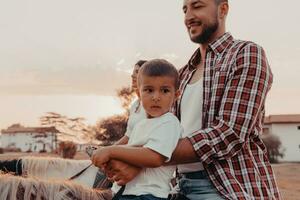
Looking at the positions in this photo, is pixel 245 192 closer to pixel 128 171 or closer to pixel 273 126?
pixel 128 171

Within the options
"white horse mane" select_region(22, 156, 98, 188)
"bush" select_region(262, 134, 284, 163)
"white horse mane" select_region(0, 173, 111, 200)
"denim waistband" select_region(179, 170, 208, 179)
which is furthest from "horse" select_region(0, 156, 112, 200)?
"bush" select_region(262, 134, 284, 163)

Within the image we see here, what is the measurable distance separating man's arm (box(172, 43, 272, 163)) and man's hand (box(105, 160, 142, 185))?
253mm

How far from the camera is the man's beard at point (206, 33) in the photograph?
11.6 ft

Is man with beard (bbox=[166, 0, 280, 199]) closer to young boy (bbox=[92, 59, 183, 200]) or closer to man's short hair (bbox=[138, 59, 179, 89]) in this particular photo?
young boy (bbox=[92, 59, 183, 200])

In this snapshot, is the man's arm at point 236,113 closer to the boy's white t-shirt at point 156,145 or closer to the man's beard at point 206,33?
the boy's white t-shirt at point 156,145

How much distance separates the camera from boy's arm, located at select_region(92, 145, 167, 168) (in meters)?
2.77

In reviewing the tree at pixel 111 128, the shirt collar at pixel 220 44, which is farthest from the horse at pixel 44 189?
the tree at pixel 111 128

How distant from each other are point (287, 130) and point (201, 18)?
62.4m

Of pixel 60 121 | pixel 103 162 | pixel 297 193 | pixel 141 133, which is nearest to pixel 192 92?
pixel 141 133

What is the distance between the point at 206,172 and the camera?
10.8 ft

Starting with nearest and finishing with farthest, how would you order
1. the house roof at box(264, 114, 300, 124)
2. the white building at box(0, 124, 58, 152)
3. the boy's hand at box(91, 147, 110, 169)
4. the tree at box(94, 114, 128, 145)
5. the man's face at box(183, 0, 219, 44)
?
the boy's hand at box(91, 147, 110, 169) → the man's face at box(183, 0, 219, 44) → the tree at box(94, 114, 128, 145) → the house roof at box(264, 114, 300, 124) → the white building at box(0, 124, 58, 152)

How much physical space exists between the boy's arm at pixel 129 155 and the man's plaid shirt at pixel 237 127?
314 millimetres

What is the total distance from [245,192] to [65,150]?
318 inches

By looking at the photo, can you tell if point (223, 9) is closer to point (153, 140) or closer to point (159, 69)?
point (159, 69)
